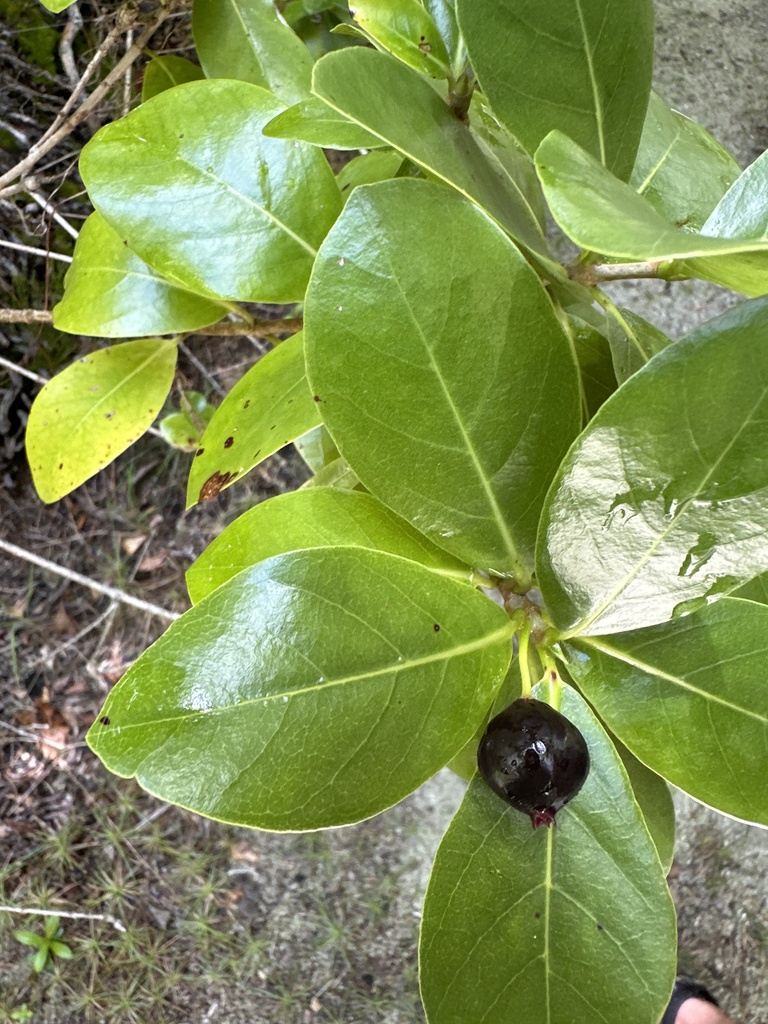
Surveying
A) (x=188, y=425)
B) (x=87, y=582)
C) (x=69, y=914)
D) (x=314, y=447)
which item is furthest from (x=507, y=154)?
(x=69, y=914)

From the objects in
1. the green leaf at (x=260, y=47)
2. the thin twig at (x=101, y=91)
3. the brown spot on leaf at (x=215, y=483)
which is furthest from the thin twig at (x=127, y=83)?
the brown spot on leaf at (x=215, y=483)

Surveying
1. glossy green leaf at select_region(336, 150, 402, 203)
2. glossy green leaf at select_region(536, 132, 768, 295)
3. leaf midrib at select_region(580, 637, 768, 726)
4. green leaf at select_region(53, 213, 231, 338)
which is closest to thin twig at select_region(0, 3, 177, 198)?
green leaf at select_region(53, 213, 231, 338)

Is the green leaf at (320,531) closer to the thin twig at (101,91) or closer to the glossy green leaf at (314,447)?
the glossy green leaf at (314,447)

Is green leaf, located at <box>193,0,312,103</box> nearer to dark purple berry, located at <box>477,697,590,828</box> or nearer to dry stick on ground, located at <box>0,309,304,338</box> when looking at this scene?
dry stick on ground, located at <box>0,309,304,338</box>

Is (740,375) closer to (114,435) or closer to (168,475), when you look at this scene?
(114,435)

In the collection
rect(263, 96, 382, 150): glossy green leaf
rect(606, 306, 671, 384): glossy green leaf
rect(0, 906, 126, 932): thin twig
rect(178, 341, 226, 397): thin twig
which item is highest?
rect(263, 96, 382, 150): glossy green leaf

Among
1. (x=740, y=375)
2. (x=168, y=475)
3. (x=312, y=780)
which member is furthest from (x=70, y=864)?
(x=740, y=375)
